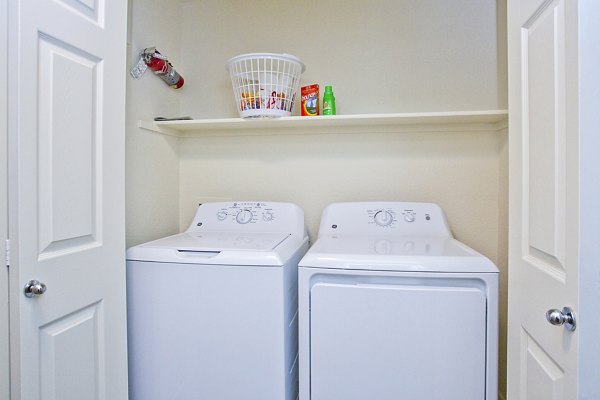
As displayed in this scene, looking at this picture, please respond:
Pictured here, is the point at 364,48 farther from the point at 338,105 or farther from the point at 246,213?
the point at 246,213

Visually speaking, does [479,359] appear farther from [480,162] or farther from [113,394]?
[113,394]

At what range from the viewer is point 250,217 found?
1946 millimetres

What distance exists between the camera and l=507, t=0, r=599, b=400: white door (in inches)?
29.7

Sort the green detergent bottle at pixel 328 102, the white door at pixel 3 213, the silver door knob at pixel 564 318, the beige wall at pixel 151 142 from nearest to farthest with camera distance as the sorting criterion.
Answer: the silver door knob at pixel 564 318 → the white door at pixel 3 213 → the beige wall at pixel 151 142 → the green detergent bottle at pixel 328 102

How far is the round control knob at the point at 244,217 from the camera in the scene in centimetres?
194

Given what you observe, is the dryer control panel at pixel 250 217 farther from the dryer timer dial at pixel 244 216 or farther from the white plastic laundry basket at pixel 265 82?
the white plastic laundry basket at pixel 265 82

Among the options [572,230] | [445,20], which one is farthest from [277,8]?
[572,230]

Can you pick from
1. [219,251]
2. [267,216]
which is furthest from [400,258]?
[267,216]

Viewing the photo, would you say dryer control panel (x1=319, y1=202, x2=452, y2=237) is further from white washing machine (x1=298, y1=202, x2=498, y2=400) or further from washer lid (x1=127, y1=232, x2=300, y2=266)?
white washing machine (x1=298, y1=202, x2=498, y2=400)

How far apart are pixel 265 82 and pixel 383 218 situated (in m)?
0.90

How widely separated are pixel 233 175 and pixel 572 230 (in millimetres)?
1727

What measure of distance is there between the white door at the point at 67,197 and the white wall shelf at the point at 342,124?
22.7 inches

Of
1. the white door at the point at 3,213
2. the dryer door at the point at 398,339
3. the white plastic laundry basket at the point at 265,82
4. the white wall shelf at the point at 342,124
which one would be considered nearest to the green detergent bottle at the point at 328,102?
the white wall shelf at the point at 342,124

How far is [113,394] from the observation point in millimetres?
1340
